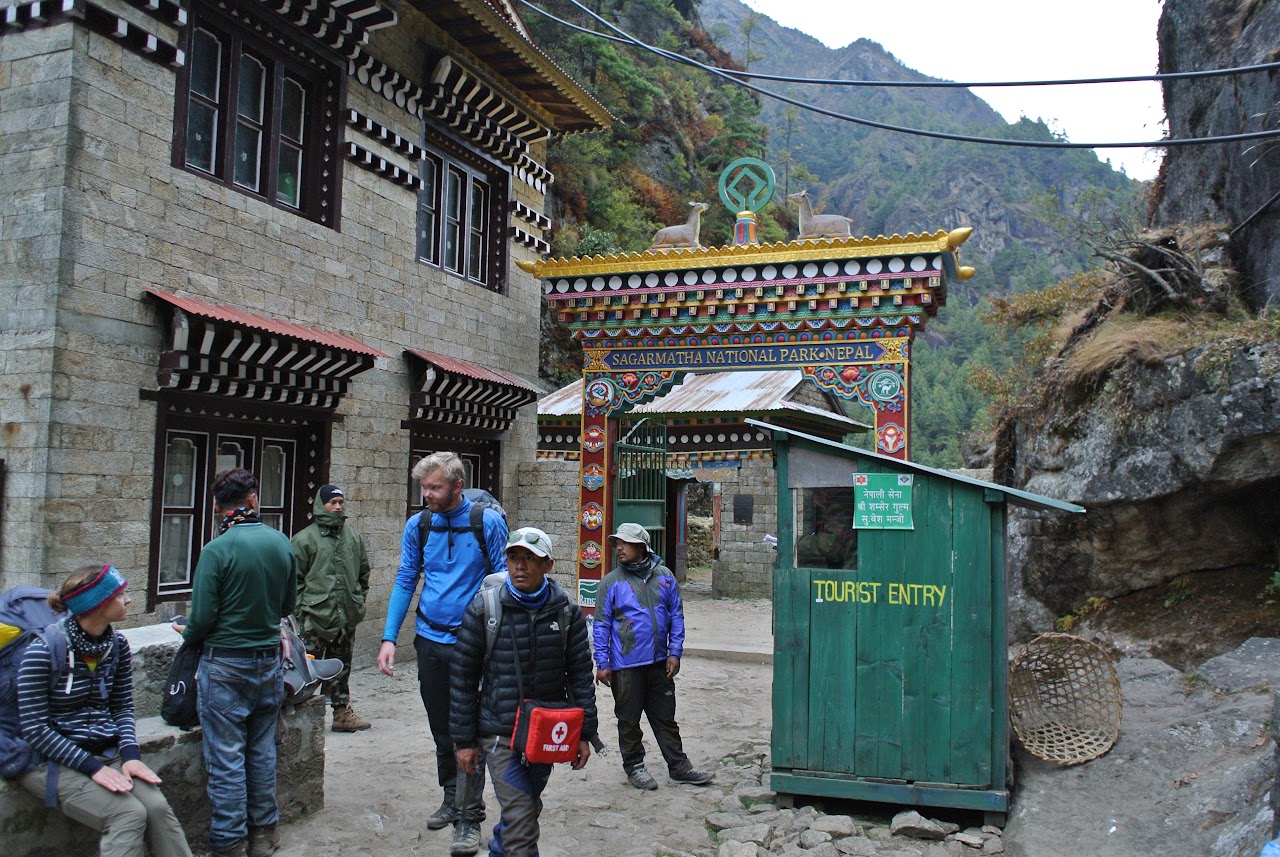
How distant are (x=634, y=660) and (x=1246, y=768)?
3.34 m

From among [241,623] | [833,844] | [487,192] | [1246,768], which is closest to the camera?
[241,623]

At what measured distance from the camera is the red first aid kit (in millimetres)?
3852

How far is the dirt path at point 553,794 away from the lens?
16.2ft

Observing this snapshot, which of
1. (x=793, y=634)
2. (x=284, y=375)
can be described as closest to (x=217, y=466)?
(x=284, y=375)

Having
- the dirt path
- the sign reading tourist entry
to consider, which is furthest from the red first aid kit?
the sign reading tourist entry

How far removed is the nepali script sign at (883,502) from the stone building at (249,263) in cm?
489

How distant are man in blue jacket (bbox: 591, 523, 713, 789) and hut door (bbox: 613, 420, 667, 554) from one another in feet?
16.4

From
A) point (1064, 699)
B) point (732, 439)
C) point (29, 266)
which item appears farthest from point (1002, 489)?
point (732, 439)

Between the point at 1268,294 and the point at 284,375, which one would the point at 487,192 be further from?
the point at 1268,294

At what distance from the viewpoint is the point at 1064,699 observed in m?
6.17

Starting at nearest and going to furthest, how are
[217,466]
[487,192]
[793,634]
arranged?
1. [793,634]
2. [217,466]
3. [487,192]

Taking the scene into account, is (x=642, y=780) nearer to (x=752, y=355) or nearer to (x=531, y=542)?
(x=531, y=542)

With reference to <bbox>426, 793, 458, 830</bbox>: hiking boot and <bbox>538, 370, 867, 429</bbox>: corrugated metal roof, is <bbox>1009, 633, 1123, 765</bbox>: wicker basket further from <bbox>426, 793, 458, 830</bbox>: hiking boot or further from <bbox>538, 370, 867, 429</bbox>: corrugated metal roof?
<bbox>538, 370, 867, 429</bbox>: corrugated metal roof

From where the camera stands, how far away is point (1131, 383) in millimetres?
8734
